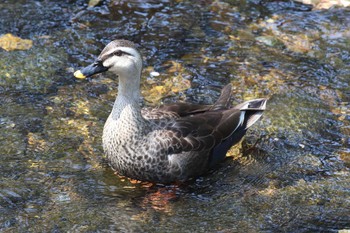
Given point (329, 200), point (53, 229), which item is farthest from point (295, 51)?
point (53, 229)

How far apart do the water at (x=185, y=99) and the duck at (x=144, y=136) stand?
0.62 ft

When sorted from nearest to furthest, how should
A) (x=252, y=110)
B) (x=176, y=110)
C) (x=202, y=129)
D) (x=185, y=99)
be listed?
(x=202, y=129) < (x=176, y=110) < (x=252, y=110) < (x=185, y=99)

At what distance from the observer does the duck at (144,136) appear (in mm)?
6148

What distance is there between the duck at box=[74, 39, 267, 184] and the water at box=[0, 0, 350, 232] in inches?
7.5

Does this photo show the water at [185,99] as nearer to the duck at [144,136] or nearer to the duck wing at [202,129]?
the duck at [144,136]

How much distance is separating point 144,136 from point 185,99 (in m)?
1.61

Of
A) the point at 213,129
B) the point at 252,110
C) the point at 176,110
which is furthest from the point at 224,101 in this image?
the point at 176,110

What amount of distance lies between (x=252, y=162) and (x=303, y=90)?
1.73m

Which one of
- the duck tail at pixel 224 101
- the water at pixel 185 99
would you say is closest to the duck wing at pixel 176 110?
the duck tail at pixel 224 101

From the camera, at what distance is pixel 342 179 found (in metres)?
6.48

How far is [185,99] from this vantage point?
307 inches

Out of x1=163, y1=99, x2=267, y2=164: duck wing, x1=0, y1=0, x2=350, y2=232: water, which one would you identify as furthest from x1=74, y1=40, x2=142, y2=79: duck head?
x1=0, y1=0, x2=350, y2=232: water

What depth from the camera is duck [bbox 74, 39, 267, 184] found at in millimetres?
6148

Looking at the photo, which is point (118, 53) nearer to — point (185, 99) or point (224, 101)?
point (224, 101)
